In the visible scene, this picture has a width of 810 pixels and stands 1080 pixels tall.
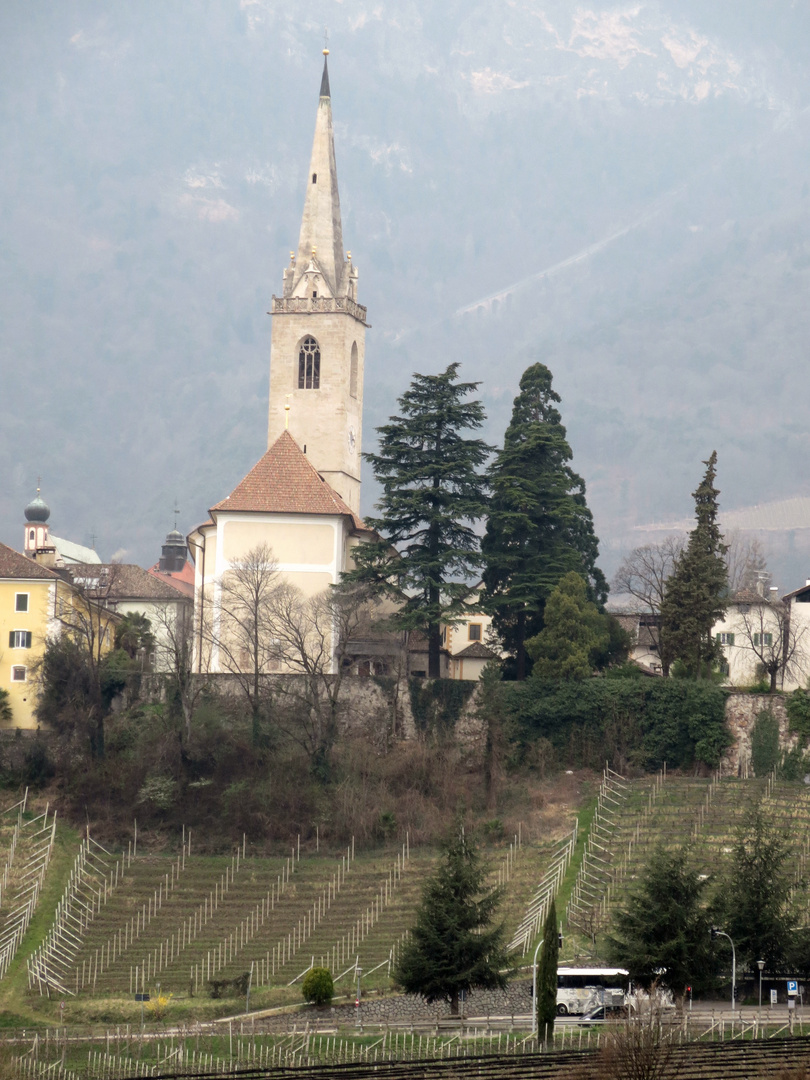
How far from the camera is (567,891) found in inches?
2035

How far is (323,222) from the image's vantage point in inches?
3184

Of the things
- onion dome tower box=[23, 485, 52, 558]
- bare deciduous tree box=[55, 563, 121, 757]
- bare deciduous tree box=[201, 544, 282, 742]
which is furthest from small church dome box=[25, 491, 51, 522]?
bare deciduous tree box=[201, 544, 282, 742]

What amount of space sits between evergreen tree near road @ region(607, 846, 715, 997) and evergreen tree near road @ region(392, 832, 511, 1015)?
2.92 metres

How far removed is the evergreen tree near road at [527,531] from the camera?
66062mm

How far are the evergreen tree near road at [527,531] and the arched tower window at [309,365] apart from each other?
1215 cm

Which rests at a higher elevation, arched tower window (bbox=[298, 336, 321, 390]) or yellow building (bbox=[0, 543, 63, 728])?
arched tower window (bbox=[298, 336, 321, 390])

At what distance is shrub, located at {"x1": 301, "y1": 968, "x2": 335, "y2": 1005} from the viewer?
4453 cm

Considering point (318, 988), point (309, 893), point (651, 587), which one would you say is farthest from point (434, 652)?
point (318, 988)

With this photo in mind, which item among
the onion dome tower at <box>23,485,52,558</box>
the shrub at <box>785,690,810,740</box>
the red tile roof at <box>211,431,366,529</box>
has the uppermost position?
the onion dome tower at <box>23,485,52,558</box>

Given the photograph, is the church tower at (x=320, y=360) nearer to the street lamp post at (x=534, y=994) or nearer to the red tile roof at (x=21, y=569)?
the red tile roof at (x=21, y=569)

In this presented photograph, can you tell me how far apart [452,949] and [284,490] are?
1161 inches

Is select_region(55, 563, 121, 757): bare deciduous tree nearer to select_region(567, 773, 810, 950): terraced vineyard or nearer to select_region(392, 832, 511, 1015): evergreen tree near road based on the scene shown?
select_region(567, 773, 810, 950): terraced vineyard

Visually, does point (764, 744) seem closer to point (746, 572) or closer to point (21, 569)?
point (21, 569)

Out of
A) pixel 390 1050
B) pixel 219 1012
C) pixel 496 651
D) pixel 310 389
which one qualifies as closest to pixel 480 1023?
pixel 390 1050
